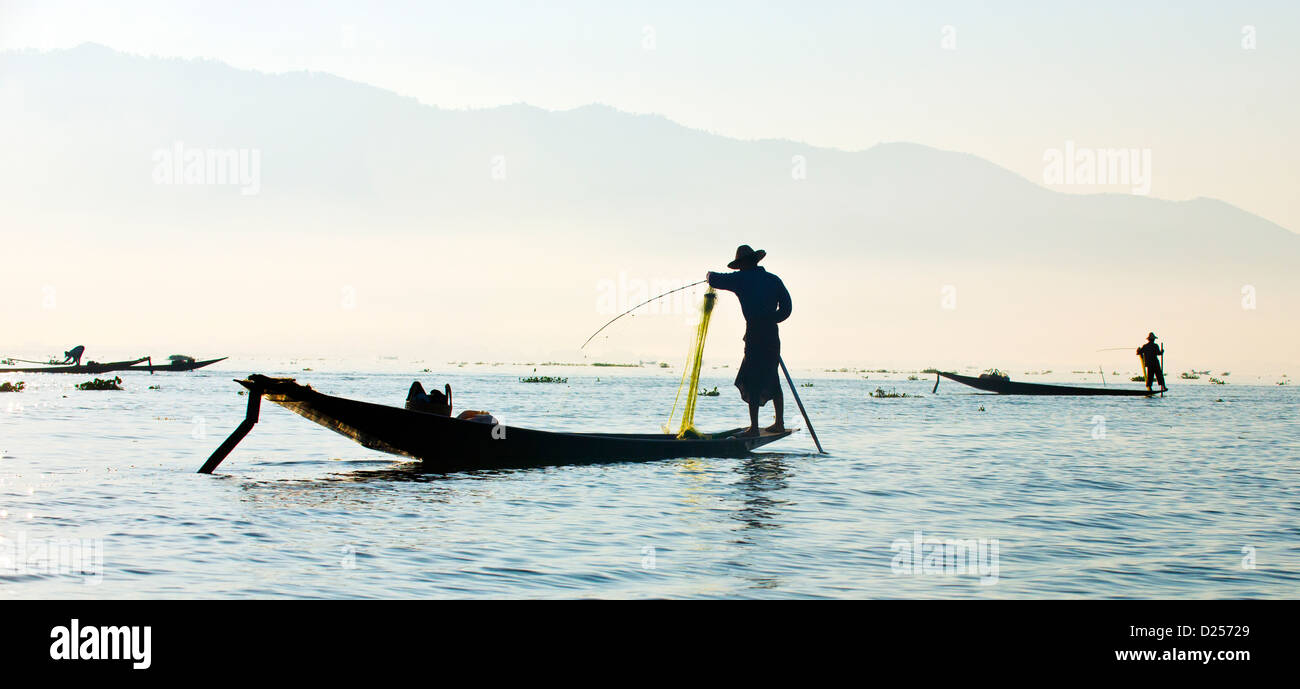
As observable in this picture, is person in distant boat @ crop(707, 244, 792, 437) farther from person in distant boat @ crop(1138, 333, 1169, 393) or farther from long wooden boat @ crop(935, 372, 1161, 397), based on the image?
person in distant boat @ crop(1138, 333, 1169, 393)

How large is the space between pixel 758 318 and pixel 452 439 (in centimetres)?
490

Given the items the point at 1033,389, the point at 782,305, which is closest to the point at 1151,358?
the point at 1033,389

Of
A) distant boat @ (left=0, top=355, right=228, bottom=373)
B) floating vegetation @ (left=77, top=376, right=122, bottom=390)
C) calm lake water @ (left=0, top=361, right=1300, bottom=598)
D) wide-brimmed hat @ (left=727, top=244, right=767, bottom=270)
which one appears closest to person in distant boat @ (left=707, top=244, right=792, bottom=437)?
wide-brimmed hat @ (left=727, top=244, right=767, bottom=270)

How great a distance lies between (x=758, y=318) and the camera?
1605 cm

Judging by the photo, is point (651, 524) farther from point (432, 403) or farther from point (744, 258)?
point (744, 258)

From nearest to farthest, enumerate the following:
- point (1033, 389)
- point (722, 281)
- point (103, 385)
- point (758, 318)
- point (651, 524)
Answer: point (651, 524) → point (722, 281) → point (758, 318) → point (103, 385) → point (1033, 389)

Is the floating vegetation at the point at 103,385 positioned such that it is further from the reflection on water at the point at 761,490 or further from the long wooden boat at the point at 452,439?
the reflection on water at the point at 761,490

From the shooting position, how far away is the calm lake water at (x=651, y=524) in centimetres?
768

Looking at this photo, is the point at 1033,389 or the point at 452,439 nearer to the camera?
the point at 452,439

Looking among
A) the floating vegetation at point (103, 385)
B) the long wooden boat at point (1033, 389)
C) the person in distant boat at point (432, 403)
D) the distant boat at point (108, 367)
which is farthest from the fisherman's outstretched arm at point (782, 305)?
the floating vegetation at point (103, 385)

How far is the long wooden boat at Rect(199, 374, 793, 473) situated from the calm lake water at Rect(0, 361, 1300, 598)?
0.31 metres
